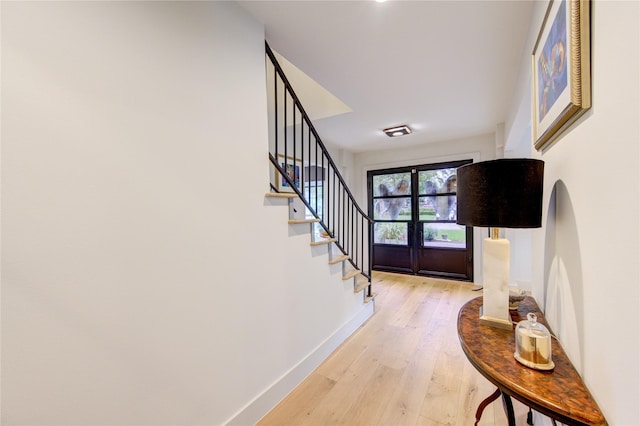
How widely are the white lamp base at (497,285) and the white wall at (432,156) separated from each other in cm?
344

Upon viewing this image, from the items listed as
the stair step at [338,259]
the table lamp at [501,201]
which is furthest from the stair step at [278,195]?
the table lamp at [501,201]

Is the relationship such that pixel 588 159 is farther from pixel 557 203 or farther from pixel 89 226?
pixel 89 226

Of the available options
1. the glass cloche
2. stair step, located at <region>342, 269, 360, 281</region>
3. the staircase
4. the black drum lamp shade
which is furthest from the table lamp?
stair step, located at <region>342, 269, 360, 281</region>

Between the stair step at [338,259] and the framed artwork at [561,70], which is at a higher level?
the framed artwork at [561,70]

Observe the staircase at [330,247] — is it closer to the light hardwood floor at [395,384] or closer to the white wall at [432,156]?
the light hardwood floor at [395,384]

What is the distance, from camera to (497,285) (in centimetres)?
112

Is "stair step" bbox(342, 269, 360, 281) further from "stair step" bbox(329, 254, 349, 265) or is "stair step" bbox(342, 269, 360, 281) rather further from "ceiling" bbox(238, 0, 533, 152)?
"ceiling" bbox(238, 0, 533, 152)

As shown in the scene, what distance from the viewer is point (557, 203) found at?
1.07 meters

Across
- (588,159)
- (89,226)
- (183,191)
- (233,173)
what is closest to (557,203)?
(588,159)

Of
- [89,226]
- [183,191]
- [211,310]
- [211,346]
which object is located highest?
[183,191]

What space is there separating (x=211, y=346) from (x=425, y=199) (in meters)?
4.29

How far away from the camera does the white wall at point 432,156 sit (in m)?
4.22

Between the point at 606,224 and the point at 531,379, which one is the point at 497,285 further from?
the point at 606,224

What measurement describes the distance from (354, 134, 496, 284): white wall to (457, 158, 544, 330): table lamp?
3.45 m
